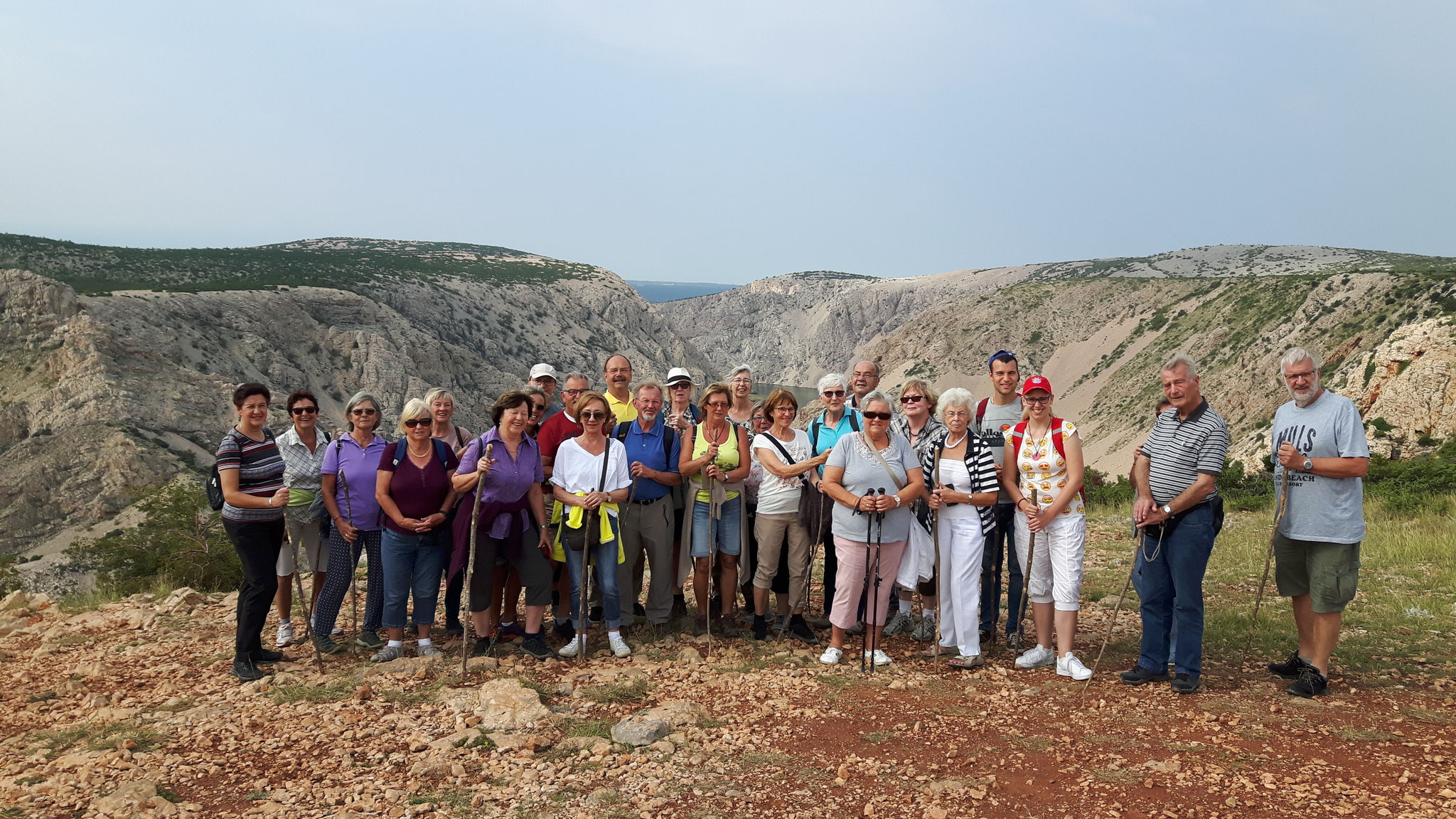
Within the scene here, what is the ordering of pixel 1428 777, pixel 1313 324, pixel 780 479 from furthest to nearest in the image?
pixel 1313 324 < pixel 780 479 < pixel 1428 777

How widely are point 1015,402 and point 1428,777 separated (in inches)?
127

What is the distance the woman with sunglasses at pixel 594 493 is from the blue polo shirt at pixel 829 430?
4.81 feet

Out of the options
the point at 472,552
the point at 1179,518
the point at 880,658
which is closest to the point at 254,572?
the point at 472,552

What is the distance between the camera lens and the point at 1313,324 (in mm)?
32344

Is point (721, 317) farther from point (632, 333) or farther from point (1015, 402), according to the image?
point (1015, 402)

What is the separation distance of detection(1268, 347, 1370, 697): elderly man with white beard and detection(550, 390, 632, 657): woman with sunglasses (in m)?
4.43

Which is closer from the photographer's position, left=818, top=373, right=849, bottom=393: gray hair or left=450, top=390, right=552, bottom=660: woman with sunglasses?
left=450, top=390, right=552, bottom=660: woman with sunglasses

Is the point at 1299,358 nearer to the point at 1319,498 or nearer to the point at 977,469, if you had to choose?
the point at 1319,498

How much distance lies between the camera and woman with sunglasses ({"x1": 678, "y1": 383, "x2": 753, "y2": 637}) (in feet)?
20.7

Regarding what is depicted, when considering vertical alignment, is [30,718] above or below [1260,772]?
below

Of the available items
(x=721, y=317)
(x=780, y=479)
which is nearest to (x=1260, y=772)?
(x=780, y=479)

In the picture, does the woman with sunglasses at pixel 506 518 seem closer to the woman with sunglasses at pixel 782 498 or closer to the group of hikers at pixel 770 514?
the group of hikers at pixel 770 514

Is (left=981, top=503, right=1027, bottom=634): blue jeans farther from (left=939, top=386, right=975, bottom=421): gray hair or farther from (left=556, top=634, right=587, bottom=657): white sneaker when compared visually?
(left=556, top=634, right=587, bottom=657): white sneaker

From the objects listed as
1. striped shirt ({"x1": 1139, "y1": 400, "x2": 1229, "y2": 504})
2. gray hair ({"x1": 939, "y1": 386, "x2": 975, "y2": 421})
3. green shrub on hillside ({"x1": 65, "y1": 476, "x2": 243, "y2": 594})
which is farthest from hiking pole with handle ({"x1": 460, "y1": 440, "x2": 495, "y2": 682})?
green shrub on hillside ({"x1": 65, "y1": 476, "x2": 243, "y2": 594})
